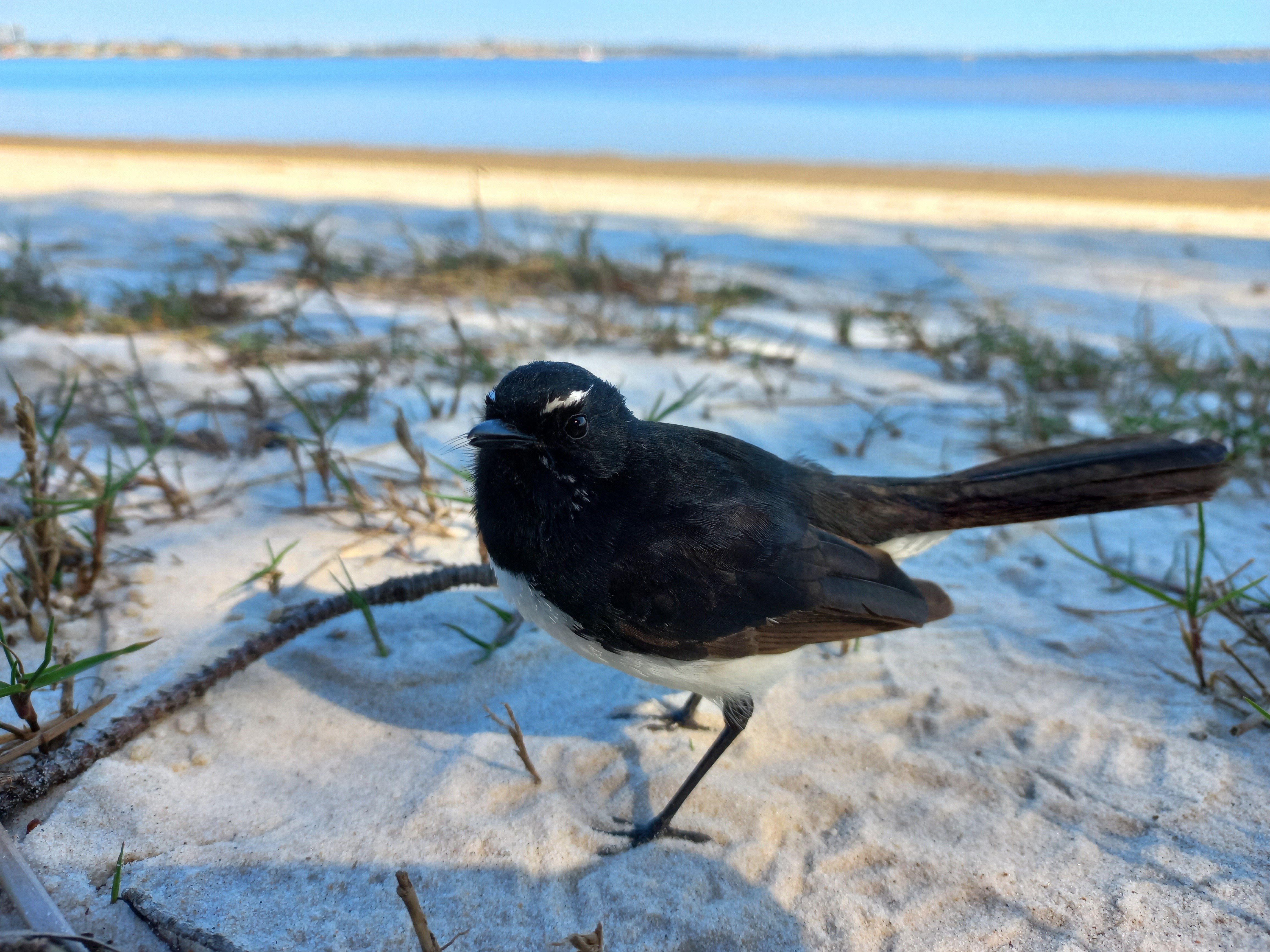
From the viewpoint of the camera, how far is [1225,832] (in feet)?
7.45

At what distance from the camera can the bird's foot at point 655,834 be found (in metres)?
2.35

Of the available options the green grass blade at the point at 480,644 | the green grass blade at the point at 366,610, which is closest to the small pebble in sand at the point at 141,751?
the green grass blade at the point at 366,610

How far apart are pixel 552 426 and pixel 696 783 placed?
1.15 metres

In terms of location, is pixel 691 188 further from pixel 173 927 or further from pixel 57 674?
pixel 173 927

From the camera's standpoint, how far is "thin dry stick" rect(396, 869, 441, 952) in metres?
1.73

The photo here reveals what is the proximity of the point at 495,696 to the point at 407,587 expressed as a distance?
20.4 inches

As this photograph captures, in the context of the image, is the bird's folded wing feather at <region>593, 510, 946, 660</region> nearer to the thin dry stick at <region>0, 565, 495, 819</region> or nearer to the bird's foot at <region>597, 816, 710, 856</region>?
the bird's foot at <region>597, 816, 710, 856</region>

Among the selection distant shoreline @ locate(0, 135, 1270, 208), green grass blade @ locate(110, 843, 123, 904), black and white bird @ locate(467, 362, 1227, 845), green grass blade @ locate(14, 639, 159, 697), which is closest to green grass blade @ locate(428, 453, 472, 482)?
black and white bird @ locate(467, 362, 1227, 845)

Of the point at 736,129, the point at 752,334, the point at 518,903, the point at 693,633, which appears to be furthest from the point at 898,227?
the point at 736,129

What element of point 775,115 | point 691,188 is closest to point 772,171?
point 691,188

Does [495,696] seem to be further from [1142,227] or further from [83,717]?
[1142,227]

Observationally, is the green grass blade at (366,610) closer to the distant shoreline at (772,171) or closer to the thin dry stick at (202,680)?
the thin dry stick at (202,680)

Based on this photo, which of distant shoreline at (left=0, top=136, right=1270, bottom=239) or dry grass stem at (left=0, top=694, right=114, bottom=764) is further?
distant shoreline at (left=0, top=136, right=1270, bottom=239)

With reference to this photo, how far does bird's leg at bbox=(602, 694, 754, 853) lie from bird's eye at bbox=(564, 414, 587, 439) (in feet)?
3.06
